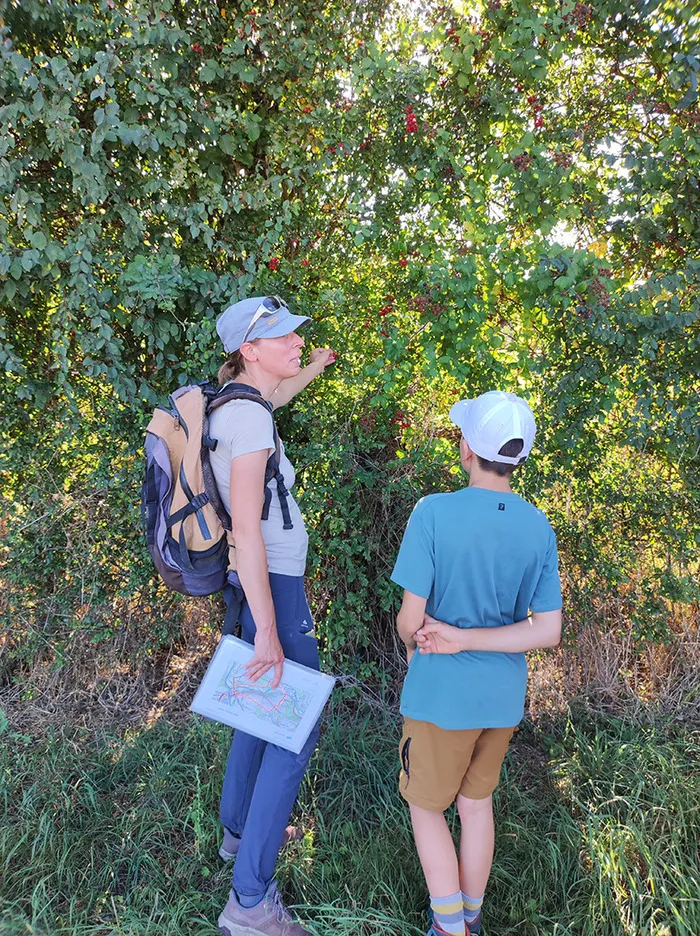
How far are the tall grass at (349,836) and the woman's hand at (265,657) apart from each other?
2.70 ft

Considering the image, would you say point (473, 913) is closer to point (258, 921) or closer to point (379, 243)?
point (258, 921)

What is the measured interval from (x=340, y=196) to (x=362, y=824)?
2.76 m

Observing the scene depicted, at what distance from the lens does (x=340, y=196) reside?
3.10 metres

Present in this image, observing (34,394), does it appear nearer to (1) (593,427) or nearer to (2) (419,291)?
(2) (419,291)

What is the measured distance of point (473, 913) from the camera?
205cm

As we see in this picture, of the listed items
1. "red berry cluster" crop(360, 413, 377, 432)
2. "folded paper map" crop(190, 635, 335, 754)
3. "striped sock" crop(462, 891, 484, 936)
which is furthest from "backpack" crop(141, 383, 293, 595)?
"striped sock" crop(462, 891, 484, 936)

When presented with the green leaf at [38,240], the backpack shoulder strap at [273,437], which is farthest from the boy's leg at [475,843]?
the green leaf at [38,240]

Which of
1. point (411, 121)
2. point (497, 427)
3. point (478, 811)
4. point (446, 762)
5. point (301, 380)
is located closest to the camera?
point (497, 427)

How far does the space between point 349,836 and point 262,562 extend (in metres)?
1.32

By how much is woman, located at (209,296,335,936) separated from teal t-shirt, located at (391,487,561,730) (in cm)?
45

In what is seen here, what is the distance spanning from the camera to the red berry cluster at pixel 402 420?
9.77 feet

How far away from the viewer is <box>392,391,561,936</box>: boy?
1814mm

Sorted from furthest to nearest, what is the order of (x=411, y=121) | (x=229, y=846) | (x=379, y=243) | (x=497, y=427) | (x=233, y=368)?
(x=379, y=243), (x=411, y=121), (x=229, y=846), (x=233, y=368), (x=497, y=427)

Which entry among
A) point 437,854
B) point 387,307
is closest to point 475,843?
point 437,854
